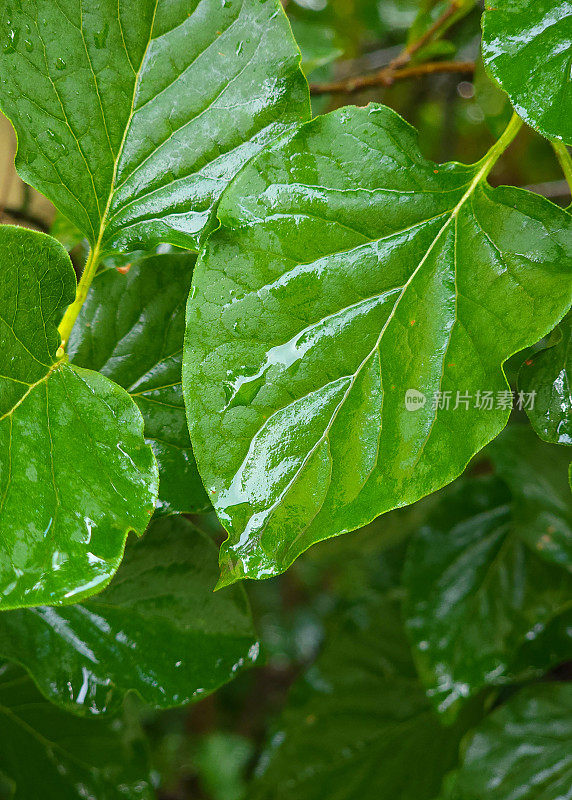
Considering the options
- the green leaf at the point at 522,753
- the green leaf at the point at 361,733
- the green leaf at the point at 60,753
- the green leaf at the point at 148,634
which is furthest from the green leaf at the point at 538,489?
the green leaf at the point at 60,753

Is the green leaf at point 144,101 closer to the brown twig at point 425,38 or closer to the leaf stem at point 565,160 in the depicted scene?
the leaf stem at point 565,160

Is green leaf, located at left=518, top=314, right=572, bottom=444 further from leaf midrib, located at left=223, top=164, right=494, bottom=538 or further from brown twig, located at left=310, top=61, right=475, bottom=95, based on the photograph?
brown twig, located at left=310, top=61, right=475, bottom=95

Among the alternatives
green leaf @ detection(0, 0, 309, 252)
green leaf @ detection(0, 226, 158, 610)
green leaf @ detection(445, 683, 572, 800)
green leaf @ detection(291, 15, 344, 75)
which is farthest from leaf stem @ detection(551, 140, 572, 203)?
green leaf @ detection(445, 683, 572, 800)

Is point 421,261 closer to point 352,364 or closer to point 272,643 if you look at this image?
point 352,364

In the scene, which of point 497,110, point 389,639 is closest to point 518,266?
point 497,110

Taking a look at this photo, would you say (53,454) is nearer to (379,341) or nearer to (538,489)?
(379,341)
